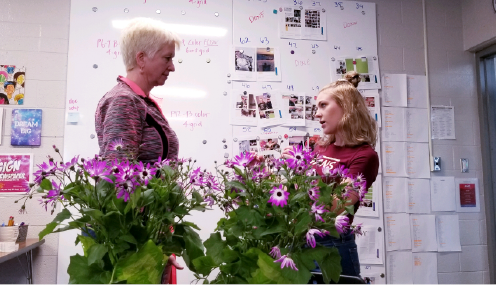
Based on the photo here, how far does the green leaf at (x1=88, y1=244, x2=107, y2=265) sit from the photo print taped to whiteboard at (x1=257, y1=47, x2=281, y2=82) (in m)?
2.18

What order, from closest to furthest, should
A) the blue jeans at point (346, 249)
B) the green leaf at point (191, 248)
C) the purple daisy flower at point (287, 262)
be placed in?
the purple daisy flower at point (287, 262)
the green leaf at point (191, 248)
the blue jeans at point (346, 249)

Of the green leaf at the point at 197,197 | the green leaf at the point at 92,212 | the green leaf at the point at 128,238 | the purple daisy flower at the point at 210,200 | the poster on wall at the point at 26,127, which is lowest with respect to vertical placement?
the green leaf at the point at 128,238

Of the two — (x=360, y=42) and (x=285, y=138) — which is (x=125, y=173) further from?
(x=360, y=42)

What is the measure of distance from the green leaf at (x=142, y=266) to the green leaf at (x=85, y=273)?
25 millimetres

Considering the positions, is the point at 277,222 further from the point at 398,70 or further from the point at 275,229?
the point at 398,70

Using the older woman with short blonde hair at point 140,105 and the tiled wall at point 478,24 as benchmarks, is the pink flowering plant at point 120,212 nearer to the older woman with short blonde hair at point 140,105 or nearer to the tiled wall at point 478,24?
the older woman with short blonde hair at point 140,105

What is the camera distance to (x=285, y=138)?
2.71 m

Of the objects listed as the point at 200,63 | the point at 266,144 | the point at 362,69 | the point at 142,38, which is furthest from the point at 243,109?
the point at 142,38

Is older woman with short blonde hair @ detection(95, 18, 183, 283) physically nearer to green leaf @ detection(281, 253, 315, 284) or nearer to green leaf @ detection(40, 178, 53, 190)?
green leaf @ detection(40, 178, 53, 190)

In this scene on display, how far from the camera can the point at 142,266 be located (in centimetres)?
63

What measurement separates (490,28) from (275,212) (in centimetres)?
287

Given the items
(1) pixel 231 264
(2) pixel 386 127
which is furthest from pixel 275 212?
(2) pixel 386 127

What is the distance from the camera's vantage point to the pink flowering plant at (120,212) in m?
0.63

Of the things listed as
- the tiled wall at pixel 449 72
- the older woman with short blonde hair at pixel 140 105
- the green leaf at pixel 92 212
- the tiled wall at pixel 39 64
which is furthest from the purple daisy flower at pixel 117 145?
the tiled wall at pixel 449 72
